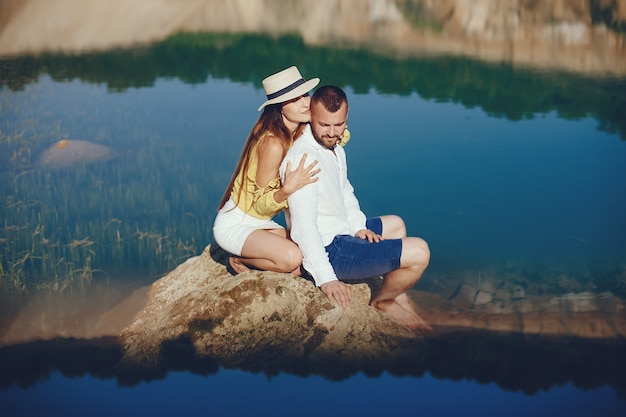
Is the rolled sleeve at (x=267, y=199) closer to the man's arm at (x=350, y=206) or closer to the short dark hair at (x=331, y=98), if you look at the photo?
the man's arm at (x=350, y=206)

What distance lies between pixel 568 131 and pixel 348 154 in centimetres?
286

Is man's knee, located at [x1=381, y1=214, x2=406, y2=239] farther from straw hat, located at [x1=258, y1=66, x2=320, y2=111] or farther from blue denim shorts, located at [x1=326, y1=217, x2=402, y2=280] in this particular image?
straw hat, located at [x1=258, y1=66, x2=320, y2=111]

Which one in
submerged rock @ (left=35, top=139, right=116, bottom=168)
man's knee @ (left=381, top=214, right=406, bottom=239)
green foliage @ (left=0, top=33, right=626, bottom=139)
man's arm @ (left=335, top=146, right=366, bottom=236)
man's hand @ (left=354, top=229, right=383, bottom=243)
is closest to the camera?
man's hand @ (left=354, top=229, right=383, bottom=243)

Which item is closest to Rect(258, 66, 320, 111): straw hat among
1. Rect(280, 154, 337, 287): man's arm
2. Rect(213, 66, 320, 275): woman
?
Rect(213, 66, 320, 275): woman

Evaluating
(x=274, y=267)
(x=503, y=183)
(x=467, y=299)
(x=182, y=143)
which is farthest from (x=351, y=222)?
(x=182, y=143)

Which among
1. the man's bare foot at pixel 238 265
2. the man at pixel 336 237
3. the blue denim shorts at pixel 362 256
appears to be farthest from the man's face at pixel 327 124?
the man's bare foot at pixel 238 265

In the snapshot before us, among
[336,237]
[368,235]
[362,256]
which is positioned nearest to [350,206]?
[368,235]

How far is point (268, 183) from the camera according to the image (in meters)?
5.26

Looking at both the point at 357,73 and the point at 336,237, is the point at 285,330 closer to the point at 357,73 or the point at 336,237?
the point at 336,237

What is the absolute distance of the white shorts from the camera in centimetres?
534

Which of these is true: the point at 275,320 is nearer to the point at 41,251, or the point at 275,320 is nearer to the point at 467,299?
the point at 467,299

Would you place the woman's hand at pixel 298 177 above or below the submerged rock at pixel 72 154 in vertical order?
above

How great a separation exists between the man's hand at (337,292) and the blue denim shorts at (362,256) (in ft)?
0.63

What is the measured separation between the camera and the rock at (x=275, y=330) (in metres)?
4.97
